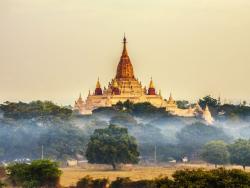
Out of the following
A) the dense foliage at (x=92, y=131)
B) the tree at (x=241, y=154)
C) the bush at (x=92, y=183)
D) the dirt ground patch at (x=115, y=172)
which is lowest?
the bush at (x=92, y=183)

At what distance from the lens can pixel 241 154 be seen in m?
115

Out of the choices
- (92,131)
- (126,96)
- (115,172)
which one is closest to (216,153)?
(115,172)

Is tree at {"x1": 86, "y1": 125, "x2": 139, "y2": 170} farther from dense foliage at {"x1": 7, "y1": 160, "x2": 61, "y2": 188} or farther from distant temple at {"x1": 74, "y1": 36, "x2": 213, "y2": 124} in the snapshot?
distant temple at {"x1": 74, "y1": 36, "x2": 213, "y2": 124}

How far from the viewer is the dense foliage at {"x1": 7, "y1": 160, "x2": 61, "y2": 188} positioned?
9769cm

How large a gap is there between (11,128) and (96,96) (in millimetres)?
35553

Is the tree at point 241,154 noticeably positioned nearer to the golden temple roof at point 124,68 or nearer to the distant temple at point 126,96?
the distant temple at point 126,96

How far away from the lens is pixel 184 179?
82.6 meters

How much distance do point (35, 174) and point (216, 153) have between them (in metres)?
22.1

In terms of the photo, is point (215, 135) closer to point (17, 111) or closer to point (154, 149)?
point (154, 149)

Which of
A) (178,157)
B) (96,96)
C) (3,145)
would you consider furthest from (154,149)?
(96,96)

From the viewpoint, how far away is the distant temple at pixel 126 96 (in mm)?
166375

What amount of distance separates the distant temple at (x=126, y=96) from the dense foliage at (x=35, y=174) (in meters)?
64.1

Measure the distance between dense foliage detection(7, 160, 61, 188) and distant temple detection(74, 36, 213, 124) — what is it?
210 ft

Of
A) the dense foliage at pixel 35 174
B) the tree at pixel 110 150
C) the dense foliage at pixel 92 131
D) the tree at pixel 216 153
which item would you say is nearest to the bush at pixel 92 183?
the dense foliage at pixel 35 174
